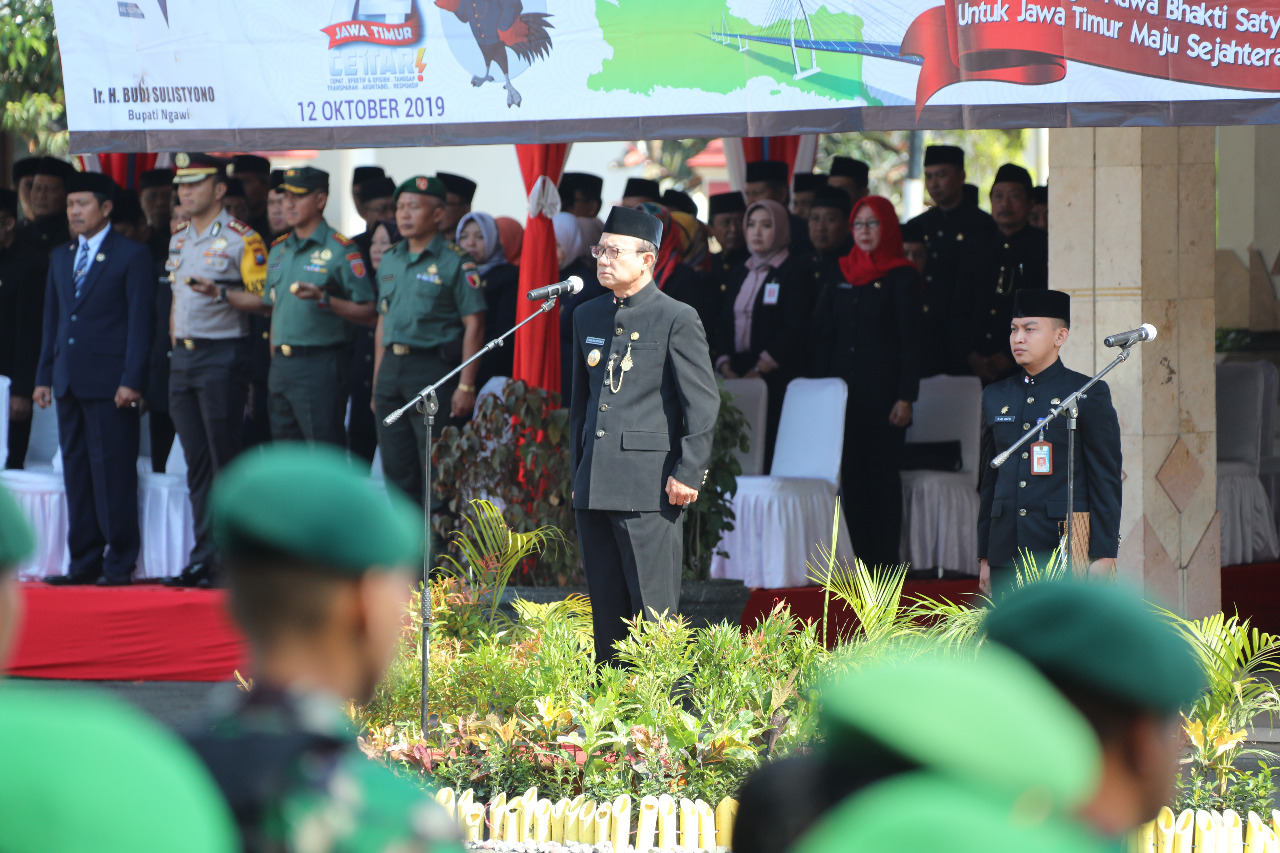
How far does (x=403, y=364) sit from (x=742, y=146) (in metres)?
3.27

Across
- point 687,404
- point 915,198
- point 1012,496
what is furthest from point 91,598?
point 915,198

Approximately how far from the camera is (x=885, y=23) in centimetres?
548

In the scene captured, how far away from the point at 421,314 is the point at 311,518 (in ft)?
20.1

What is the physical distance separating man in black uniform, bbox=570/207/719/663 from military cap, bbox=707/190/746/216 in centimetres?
368

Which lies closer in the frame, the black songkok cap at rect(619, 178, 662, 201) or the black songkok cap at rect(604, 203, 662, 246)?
the black songkok cap at rect(604, 203, 662, 246)

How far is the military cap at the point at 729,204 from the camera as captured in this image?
360 inches

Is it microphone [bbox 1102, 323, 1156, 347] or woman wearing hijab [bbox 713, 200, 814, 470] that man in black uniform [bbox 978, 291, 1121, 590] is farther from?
woman wearing hijab [bbox 713, 200, 814, 470]

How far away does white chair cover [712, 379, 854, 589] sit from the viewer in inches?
283

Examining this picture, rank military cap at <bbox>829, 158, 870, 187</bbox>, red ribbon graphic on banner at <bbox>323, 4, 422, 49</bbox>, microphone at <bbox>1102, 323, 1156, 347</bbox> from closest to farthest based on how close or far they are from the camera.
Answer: microphone at <bbox>1102, 323, 1156, 347</bbox>, red ribbon graphic on banner at <bbox>323, 4, 422, 49</bbox>, military cap at <bbox>829, 158, 870, 187</bbox>

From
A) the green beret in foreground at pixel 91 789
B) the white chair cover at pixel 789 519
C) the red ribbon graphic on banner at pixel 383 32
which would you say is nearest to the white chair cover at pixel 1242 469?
the white chair cover at pixel 789 519

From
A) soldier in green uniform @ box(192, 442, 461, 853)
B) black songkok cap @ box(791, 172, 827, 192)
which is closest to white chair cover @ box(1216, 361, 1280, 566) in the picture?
black songkok cap @ box(791, 172, 827, 192)

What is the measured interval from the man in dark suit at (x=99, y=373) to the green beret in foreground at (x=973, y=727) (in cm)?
703

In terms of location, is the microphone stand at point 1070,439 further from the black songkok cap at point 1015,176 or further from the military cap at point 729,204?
the military cap at point 729,204

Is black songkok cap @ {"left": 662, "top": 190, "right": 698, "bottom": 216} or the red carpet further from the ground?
black songkok cap @ {"left": 662, "top": 190, "right": 698, "bottom": 216}
